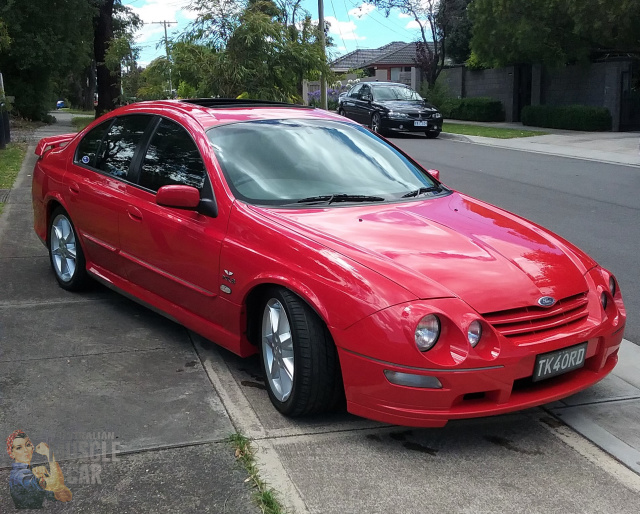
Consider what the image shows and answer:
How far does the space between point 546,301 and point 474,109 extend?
27337mm

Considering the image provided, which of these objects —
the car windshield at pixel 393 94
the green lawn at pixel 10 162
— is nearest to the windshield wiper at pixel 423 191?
the green lawn at pixel 10 162

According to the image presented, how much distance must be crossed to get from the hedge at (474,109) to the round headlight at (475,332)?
27.3 meters

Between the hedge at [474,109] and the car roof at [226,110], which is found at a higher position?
the hedge at [474,109]

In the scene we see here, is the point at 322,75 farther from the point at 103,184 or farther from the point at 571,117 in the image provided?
the point at 571,117

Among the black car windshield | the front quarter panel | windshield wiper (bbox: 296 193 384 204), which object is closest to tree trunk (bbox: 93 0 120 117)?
the black car windshield

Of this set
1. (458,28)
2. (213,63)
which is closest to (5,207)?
(213,63)

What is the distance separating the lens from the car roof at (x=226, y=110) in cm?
485

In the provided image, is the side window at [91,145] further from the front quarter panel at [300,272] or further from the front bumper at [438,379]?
the front bumper at [438,379]

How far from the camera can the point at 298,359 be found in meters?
3.58

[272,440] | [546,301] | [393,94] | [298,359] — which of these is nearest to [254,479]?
[272,440]

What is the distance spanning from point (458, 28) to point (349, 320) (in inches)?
1427

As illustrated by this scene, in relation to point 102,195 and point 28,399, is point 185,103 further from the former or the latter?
point 28,399

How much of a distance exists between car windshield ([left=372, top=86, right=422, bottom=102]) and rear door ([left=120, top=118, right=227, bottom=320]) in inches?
740

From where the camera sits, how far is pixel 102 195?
5277 mm
